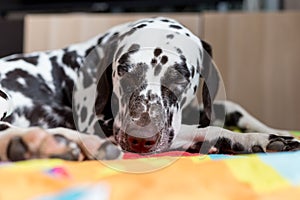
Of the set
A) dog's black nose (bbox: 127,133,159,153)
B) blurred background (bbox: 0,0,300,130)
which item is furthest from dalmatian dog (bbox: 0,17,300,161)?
blurred background (bbox: 0,0,300,130)

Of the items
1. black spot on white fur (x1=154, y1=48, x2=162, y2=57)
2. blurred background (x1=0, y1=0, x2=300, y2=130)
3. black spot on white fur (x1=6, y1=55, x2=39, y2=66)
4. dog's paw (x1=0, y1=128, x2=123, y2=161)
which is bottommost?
blurred background (x1=0, y1=0, x2=300, y2=130)

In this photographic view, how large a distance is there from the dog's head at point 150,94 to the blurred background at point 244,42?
116 cm

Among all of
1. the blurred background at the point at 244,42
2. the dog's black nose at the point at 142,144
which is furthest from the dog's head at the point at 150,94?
the blurred background at the point at 244,42

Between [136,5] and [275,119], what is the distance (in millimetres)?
1148

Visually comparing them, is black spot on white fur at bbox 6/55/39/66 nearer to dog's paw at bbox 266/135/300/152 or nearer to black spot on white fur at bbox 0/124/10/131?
black spot on white fur at bbox 0/124/10/131

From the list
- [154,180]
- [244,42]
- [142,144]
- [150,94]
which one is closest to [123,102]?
[150,94]

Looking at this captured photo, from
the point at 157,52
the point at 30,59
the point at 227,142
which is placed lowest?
the point at 227,142

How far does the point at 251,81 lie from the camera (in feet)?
9.25

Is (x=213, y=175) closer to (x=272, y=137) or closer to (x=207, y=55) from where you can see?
(x=272, y=137)

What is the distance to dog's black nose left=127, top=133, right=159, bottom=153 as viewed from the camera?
1312mm

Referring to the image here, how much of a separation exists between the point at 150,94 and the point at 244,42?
1.49 metres

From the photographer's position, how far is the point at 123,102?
62.1 inches

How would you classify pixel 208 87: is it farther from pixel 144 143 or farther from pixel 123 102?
pixel 144 143

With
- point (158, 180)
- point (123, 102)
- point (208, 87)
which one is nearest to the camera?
point (158, 180)
